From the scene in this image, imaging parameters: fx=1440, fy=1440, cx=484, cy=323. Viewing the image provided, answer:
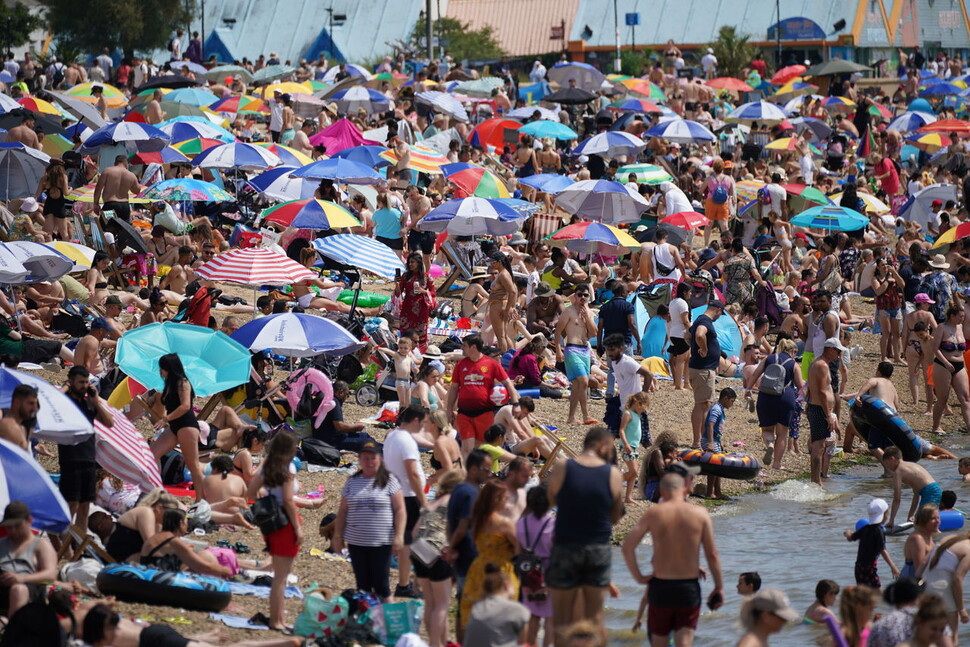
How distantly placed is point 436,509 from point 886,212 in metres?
19.3

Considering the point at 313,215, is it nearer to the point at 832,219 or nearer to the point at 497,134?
the point at 832,219

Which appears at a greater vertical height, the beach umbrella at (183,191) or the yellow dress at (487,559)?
the beach umbrella at (183,191)

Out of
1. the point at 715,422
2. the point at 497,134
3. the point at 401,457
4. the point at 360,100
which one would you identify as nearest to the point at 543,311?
the point at 715,422

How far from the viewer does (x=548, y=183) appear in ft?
72.9

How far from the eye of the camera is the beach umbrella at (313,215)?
17.2 metres

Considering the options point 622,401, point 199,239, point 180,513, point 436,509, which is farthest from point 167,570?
point 199,239

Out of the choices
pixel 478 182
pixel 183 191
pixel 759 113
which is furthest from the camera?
pixel 759 113

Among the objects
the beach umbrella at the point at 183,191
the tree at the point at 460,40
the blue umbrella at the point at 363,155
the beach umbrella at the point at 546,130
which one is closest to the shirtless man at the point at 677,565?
the beach umbrella at the point at 183,191

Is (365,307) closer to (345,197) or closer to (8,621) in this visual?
(345,197)

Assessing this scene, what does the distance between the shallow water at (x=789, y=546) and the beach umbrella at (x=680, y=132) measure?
13.4 meters

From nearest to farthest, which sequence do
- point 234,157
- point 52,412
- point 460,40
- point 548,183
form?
point 52,412
point 234,157
point 548,183
point 460,40

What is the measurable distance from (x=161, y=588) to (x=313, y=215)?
907cm

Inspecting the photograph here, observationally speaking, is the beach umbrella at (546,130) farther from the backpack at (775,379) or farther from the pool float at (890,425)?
the pool float at (890,425)

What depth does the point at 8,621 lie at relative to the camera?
7426mm
